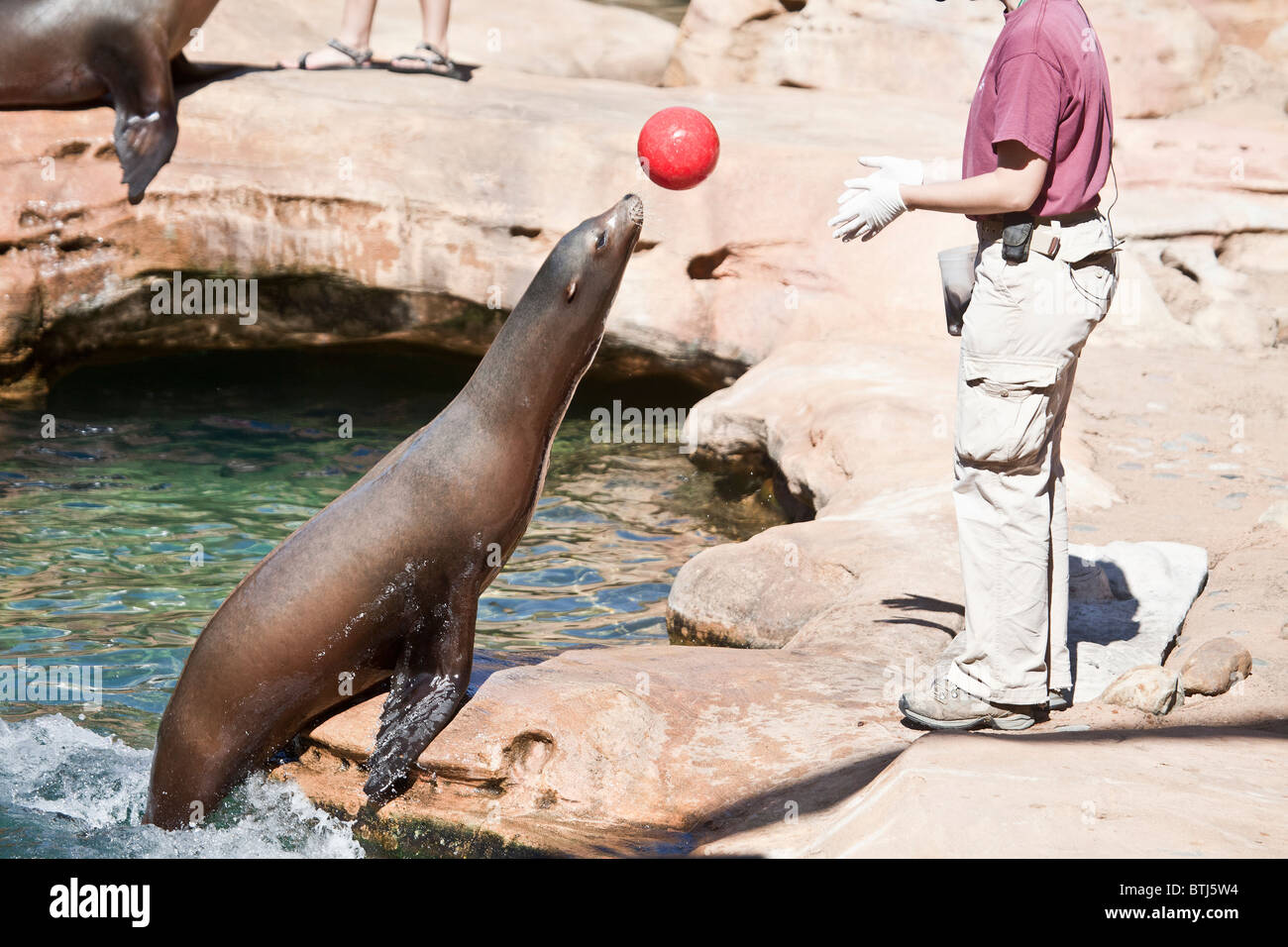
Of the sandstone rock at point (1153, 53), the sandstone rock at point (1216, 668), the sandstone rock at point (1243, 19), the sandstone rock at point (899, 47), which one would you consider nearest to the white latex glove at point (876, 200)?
the sandstone rock at point (1216, 668)

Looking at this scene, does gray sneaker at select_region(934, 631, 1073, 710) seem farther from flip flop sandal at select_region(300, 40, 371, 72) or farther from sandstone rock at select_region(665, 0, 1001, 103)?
sandstone rock at select_region(665, 0, 1001, 103)

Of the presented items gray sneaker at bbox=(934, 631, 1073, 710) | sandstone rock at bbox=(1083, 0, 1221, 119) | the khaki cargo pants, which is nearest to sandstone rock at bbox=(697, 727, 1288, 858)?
the khaki cargo pants

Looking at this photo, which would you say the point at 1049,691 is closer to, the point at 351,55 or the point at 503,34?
the point at 351,55

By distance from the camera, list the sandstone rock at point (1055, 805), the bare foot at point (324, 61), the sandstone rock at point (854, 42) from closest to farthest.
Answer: the sandstone rock at point (1055, 805)
the bare foot at point (324, 61)
the sandstone rock at point (854, 42)

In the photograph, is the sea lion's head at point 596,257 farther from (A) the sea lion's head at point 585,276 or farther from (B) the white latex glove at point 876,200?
(B) the white latex glove at point 876,200

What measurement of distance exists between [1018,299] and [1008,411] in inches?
10.9

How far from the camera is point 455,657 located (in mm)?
3471

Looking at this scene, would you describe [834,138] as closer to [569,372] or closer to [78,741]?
[569,372]

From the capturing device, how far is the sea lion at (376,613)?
3447mm

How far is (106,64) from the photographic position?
7.43 metres

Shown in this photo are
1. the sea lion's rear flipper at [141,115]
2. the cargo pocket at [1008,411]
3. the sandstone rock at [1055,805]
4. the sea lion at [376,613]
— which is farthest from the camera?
the sea lion's rear flipper at [141,115]

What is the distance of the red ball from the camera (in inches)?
163

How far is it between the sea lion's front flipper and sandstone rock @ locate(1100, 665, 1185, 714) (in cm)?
174
